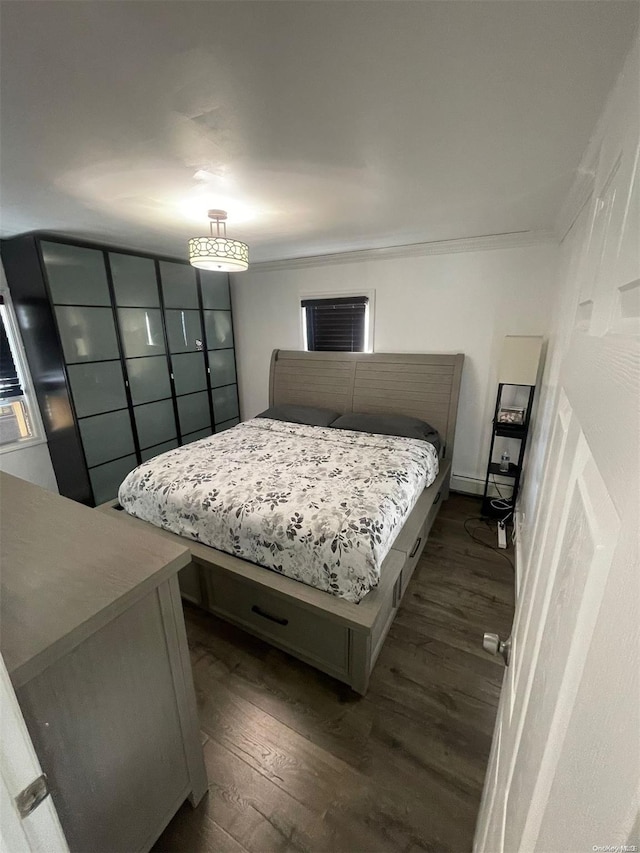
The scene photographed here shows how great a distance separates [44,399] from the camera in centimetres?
306

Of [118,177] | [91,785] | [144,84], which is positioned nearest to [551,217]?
[144,84]

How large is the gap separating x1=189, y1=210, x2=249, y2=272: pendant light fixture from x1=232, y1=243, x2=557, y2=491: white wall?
65.6 inches

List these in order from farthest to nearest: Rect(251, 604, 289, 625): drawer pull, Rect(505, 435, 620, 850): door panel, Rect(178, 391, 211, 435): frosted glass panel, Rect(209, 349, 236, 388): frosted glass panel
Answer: Rect(209, 349, 236, 388): frosted glass panel < Rect(178, 391, 211, 435): frosted glass panel < Rect(251, 604, 289, 625): drawer pull < Rect(505, 435, 620, 850): door panel

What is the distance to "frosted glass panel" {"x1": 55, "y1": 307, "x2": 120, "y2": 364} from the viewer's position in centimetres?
282

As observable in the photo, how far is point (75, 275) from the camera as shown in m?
2.85

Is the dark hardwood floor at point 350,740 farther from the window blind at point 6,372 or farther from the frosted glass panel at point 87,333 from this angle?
the window blind at point 6,372

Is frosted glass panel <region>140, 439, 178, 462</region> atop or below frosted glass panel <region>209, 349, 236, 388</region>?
below

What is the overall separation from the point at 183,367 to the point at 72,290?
48.6 inches

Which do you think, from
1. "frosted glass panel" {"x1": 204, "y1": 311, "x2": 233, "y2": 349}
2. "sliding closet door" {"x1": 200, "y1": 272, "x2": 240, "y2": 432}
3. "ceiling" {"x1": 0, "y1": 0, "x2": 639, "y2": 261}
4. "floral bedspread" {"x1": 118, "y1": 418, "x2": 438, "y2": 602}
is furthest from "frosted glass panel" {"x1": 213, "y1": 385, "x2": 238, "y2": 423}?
"ceiling" {"x1": 0, "y1": 0, "x2": 639, "y2": 261}

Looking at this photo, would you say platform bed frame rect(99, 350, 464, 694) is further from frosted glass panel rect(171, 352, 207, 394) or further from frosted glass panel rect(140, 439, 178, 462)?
frosted glass panel rect(171, 352, 207, 394)

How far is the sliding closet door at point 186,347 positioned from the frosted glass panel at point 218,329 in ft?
0.38

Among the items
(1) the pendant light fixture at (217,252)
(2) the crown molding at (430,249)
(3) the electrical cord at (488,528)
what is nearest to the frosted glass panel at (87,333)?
(1) the pendant light fixture at (217,252)

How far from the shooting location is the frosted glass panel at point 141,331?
326cm

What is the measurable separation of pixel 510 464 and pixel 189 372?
347cm
